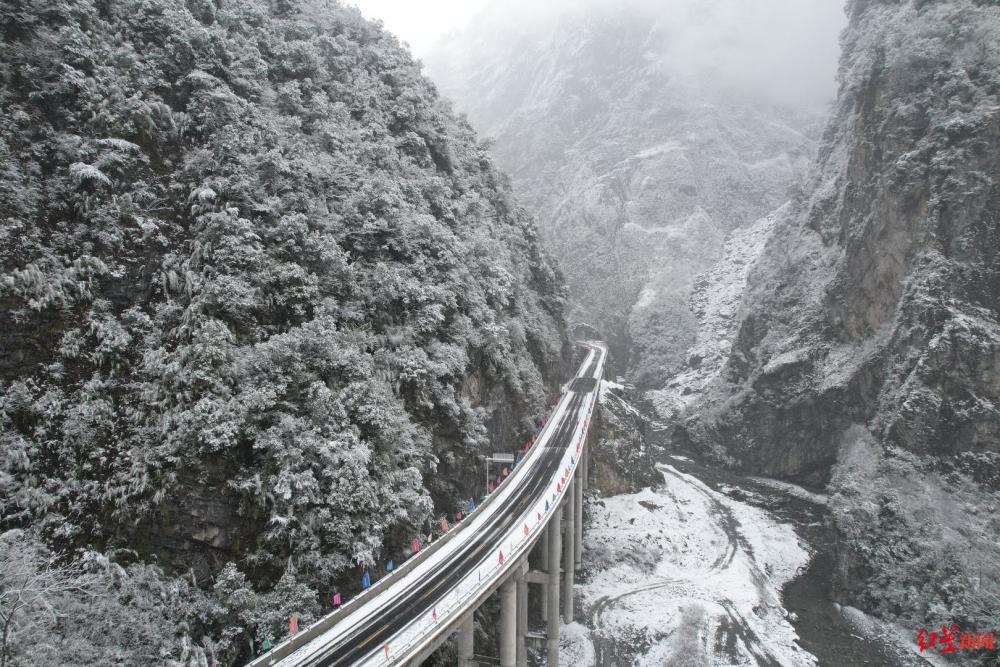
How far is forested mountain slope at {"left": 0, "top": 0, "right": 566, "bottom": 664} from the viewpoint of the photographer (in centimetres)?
1792

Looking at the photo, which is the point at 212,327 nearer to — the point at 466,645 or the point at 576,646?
the point at 466,645

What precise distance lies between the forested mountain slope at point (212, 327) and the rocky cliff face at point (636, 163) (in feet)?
238

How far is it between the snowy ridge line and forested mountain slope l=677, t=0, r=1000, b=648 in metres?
27.5

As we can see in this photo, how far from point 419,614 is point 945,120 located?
6067 cm

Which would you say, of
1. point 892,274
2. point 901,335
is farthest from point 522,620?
point 892,274

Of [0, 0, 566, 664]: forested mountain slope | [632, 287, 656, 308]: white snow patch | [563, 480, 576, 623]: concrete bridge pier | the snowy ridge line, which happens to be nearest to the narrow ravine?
[563, 480, 576, 623]: concrete bridge pier

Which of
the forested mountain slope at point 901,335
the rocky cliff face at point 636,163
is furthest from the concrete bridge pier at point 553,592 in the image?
the rocky cliff face at point 636,163

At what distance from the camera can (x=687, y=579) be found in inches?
1676

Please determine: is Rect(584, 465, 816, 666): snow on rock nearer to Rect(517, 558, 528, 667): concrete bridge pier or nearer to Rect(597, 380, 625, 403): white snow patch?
Rect(517, 558, 528, 667): concrete bridge pier

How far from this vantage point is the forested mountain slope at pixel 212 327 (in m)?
17.9

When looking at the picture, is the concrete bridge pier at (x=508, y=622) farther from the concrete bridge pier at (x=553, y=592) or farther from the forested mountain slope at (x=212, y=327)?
the concrete bridge pier at (x=553, y=592)

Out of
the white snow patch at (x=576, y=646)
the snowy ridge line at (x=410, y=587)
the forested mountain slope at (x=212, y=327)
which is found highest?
the forested mountain slope at (x=212, y=327)

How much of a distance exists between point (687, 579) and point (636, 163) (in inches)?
4244

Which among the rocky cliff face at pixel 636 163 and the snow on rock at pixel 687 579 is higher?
the rocky cliff face at pixel 636 163
